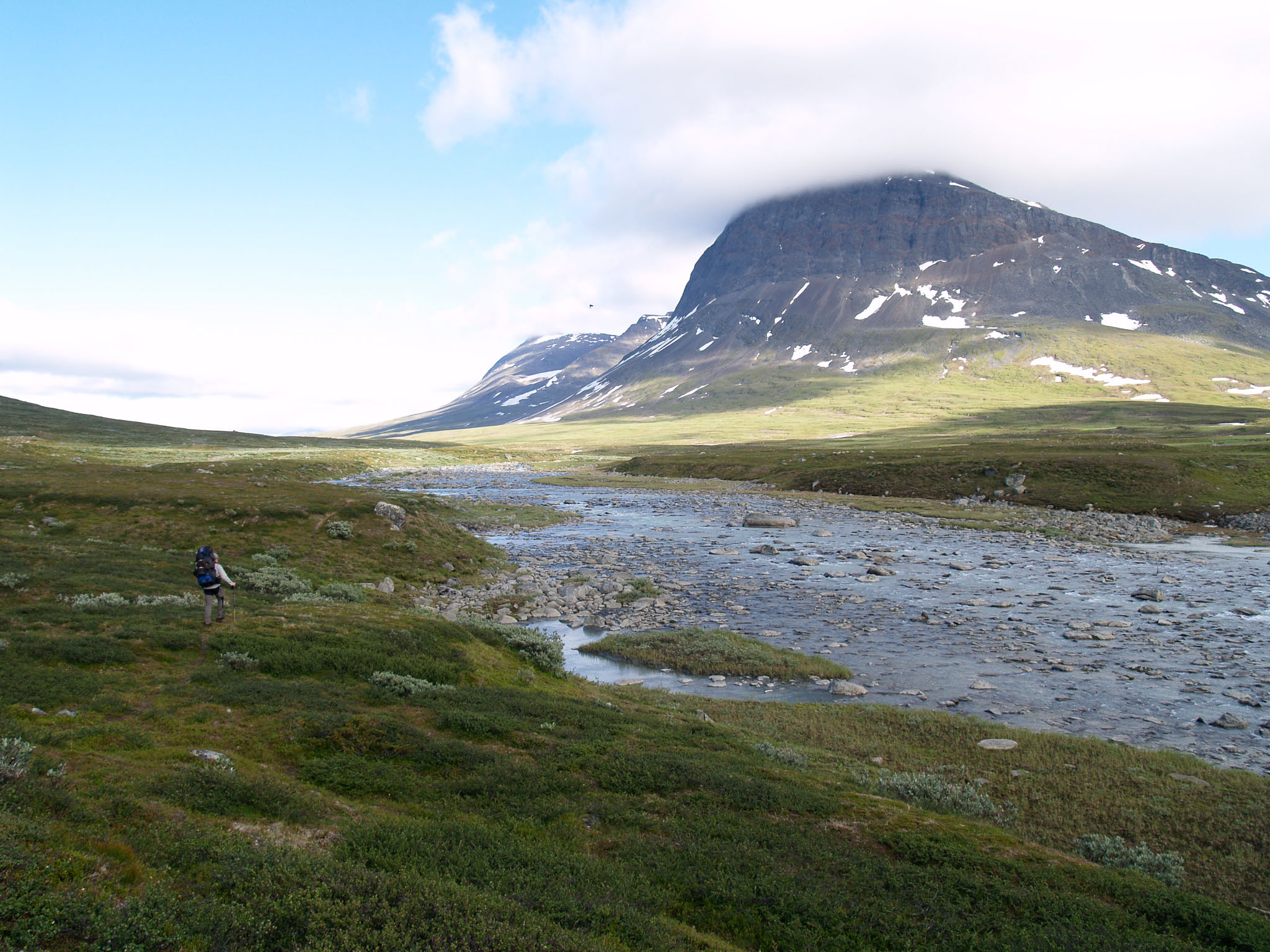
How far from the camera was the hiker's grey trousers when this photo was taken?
17.7 m

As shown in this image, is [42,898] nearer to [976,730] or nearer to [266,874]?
[266,874]

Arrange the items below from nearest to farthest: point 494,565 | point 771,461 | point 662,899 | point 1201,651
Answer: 1. point 662,899
2. point 1201,651
3. point 494,565
4. point 771,461

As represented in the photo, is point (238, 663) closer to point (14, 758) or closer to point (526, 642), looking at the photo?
point (14, 758)

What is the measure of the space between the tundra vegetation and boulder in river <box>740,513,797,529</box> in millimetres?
37736

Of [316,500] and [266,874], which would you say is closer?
[266,874]

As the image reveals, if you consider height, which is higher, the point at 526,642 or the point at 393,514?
the point at 393,514

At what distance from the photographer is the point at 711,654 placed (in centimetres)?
2520

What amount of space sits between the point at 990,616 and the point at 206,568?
31.0 meters

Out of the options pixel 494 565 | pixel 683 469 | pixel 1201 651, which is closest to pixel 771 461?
pixel 683 469

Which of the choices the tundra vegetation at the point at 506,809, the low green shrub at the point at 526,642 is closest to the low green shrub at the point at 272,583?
the tundra vegetation at the point at 506,809

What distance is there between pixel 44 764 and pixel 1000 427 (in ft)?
642

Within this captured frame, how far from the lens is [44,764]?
367 inches

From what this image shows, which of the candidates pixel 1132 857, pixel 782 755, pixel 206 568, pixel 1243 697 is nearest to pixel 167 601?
pixel 206 568

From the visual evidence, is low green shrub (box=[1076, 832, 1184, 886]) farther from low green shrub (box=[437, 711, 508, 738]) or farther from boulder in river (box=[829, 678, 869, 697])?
low green shrub (box=[437, 711, 508, 738])
